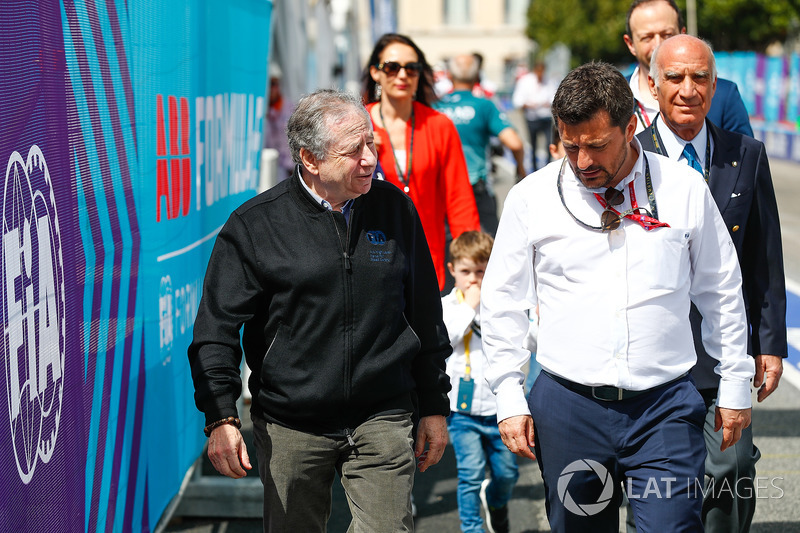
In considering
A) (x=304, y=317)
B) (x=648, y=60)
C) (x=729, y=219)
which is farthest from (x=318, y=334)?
(x=648, y=60)

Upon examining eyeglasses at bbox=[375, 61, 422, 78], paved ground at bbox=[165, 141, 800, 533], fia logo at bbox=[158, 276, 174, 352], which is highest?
eyeglasses at bbox=[375, 61, 422, 78]

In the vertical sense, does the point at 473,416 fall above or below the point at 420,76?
below

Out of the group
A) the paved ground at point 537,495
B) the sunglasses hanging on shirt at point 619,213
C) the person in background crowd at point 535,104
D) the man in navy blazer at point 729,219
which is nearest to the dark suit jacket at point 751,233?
the man in navy blazer at point 729,219

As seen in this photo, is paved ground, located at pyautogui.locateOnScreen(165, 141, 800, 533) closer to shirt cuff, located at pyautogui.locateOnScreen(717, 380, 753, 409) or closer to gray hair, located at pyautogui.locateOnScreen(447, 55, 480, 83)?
shirt cuff, located at pyautogui.locateOnScreen(717, 380, 753, 409)

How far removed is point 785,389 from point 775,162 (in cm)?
1964

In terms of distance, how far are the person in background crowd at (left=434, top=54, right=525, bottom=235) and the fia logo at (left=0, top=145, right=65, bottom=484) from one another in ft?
15.4

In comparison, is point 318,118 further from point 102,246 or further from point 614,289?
point 614,289

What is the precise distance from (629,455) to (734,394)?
408 mm

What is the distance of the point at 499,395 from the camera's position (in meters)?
3.33

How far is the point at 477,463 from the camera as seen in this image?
445 centimetres

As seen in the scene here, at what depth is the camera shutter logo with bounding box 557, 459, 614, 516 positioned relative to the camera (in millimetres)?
3205

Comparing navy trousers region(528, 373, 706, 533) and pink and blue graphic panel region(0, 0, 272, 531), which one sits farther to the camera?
navy trousers region(528, 373, 706, 533)

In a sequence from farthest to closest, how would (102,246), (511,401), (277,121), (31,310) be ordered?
1. (277,121)
2. (511,401)
3. (102,246)
4. (31,310)

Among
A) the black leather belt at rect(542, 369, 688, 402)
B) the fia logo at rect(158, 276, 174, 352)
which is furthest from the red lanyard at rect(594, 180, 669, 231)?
the fia logo at rect(158, 276, 174, 352)
